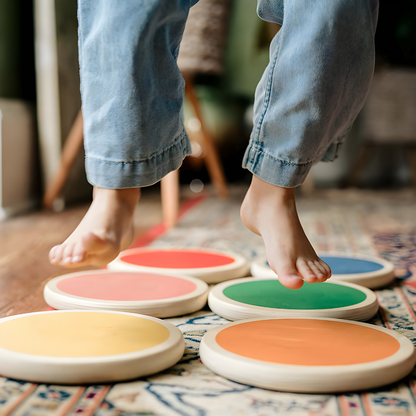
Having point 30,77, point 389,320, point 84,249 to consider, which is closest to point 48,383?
point 84,249

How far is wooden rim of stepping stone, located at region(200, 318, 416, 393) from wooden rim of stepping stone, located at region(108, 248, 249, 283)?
0.32 meters

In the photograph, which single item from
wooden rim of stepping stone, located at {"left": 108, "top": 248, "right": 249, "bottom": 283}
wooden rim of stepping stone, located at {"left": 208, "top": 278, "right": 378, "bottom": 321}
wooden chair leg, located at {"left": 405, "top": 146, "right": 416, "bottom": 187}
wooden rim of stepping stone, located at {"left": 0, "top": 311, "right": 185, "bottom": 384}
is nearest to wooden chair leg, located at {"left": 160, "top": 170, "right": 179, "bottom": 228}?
wooden rim of stepping stone, located at {"left": 108, "top": 248, "right": 249, "bottom": 283}

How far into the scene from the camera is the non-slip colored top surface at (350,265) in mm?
1046

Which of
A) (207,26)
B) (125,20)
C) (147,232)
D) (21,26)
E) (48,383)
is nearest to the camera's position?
(48,383)

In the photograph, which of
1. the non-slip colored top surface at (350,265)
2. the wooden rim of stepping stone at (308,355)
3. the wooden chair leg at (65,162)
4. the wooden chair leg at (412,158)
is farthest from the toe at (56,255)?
the wooden chair leg at (412,158)

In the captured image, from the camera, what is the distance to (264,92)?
80cm

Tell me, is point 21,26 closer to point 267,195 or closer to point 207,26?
point 207,26

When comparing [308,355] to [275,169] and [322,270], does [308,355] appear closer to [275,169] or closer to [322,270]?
[322,270]

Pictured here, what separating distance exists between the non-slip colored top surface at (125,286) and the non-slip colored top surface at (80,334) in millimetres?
112

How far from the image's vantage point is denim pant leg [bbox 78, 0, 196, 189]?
690mm

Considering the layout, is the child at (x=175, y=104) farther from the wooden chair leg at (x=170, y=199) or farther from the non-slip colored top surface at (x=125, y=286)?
the wooden chair leg at (x=170, y=199)

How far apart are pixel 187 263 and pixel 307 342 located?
0.50 metres

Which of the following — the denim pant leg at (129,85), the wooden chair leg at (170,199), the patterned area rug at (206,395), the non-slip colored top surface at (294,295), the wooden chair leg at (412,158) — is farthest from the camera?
the wooden chair leg at (412,158)

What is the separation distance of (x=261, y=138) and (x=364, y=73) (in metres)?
0.20
